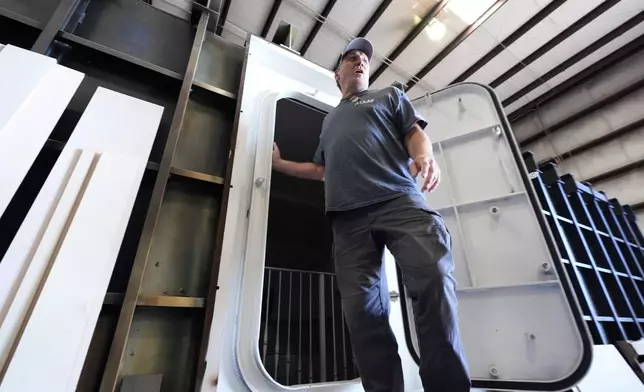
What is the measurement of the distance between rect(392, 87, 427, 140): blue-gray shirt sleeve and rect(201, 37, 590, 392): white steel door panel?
58cm

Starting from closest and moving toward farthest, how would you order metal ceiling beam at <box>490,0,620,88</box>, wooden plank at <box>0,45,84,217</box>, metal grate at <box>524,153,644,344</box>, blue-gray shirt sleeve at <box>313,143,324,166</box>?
1. wooden plank at <box>0,45,84,217</box>
2. blue-gray shirt sleeve at <box>313,143,324,166</box>
3. metal grate at <box>524,153,644,344</box>
4. metal ceiling beam at <box>490,0,620,88</box>

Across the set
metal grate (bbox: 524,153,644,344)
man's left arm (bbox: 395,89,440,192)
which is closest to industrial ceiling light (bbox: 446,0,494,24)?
metal grate (bbox: 524,153,644,344)

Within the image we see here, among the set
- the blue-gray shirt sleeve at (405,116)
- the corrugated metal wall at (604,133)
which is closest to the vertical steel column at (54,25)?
the blue-gray shirt sleeve at (405,116)

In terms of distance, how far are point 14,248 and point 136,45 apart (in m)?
1.03

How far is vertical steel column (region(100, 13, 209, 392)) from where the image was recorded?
77 cm

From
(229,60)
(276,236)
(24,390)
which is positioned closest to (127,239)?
(24,390)

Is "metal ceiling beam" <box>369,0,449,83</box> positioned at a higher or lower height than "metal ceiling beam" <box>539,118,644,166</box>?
higher

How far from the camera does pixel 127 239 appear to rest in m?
1.00

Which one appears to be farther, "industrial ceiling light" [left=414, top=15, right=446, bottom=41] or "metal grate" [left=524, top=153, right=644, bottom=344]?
"industrial ceiling light" [left=414, top=15, right=446, bottom=41]

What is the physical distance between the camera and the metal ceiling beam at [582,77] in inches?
151

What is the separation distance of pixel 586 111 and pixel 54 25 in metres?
6.07

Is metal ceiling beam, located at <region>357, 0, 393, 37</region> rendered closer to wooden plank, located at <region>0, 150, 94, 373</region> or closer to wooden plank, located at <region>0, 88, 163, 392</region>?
wooden plank, located at <region>0, 88, 163, 392</region>

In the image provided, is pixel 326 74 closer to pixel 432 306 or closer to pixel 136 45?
pixel 136 45

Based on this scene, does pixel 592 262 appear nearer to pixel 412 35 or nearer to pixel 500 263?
pixel 500 263
